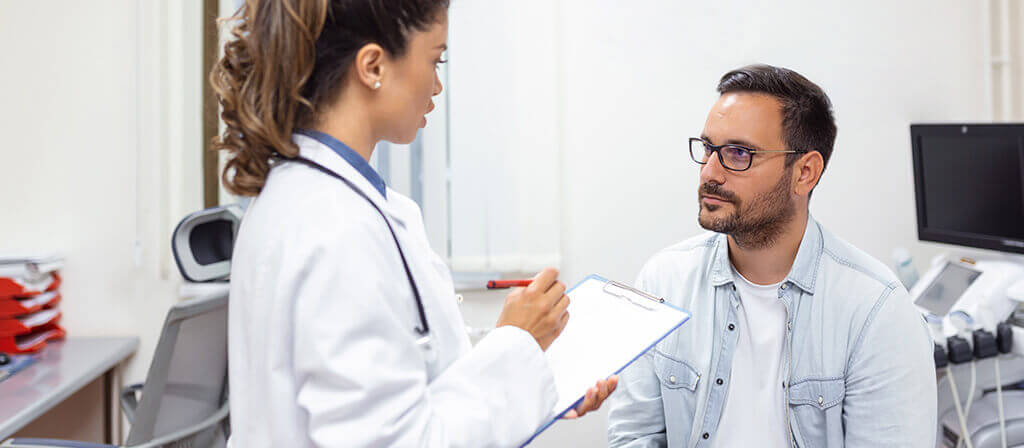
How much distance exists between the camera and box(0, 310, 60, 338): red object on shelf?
1981 mm

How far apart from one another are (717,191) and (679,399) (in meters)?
0.41

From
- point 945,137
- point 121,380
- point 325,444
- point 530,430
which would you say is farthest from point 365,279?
point 945,137

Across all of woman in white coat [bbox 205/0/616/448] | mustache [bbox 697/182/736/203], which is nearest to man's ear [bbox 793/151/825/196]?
mustache [bbox 697/182/736/203]

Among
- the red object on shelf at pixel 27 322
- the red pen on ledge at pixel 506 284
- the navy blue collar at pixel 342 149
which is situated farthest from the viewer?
the red object on shelf at pixel 27 322

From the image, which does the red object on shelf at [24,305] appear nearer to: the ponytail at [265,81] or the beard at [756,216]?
the ponytail at [265,81]

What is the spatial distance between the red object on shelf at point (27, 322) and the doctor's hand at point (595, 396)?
1782 mm

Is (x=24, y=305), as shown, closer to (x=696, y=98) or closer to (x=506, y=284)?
(x=506, y=284)

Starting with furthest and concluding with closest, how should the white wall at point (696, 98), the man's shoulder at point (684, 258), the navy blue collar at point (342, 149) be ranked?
1. the white wall at point (696, 98)
2. the man's shoulder at point (684, 258)
3. the navy blue collar at point (342, 149)

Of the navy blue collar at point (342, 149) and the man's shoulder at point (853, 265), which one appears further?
the man's shoulder at point (853, 265)

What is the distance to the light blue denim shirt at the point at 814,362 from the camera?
1.24 metres

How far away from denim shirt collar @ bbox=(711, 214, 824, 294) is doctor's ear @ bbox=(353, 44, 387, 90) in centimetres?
88

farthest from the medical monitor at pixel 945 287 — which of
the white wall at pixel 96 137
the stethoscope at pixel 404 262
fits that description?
the white wall at pixel 96 137

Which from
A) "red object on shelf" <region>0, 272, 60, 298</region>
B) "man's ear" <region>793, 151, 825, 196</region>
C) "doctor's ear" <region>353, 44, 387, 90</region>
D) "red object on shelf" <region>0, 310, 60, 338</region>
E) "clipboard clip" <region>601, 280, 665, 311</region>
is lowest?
"red object on shelf" <region>0, 310, 60, 338</region>

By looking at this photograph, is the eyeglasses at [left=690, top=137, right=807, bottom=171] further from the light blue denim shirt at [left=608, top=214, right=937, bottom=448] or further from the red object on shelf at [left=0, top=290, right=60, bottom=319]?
the red object on shelf at [left=0, top=290, right=60, bottom=319]
